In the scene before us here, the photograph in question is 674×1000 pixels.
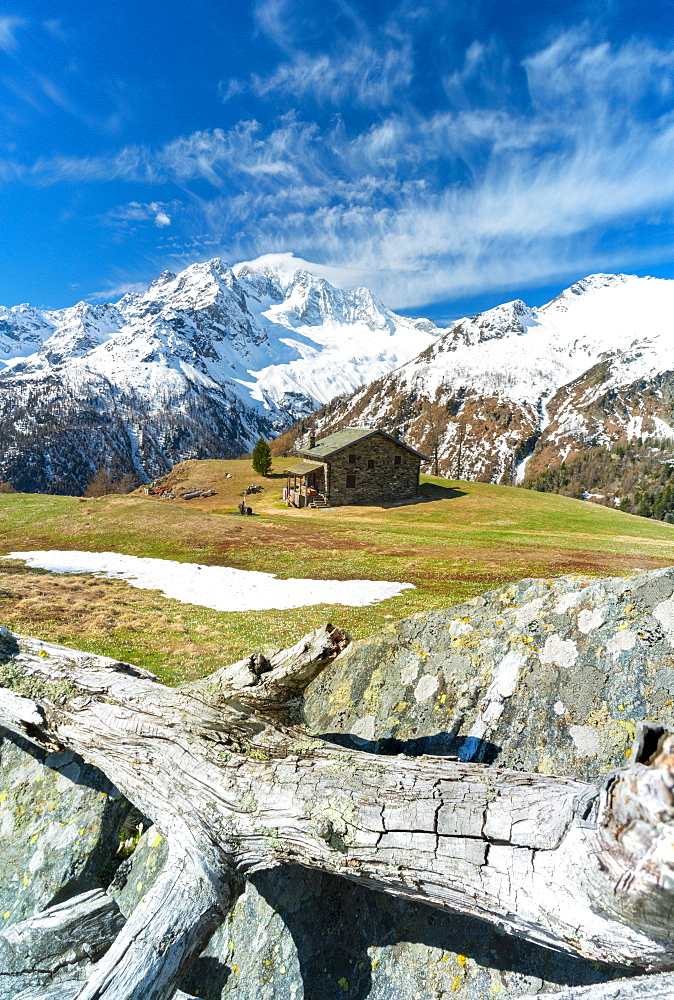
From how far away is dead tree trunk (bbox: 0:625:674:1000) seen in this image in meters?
2.33

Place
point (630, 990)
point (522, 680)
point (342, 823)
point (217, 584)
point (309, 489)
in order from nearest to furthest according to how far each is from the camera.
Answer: point (630, 990)
point (342, 823)
point (522, 680)
point (217, 584)
point (309, 489)

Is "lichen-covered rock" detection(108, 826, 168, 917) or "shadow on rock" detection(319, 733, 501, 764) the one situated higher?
"shadow on rock" detection(319, 733, 501, 764)

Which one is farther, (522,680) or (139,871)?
(522,680)

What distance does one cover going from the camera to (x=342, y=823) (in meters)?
3.38

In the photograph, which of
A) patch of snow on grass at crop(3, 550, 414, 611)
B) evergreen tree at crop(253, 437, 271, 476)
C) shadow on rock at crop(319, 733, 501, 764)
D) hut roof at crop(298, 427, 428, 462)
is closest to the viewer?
shadow on rock at crop(319, 733, 501, 764)

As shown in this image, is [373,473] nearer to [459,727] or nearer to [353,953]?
[459,727]

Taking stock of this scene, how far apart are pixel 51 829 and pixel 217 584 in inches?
568

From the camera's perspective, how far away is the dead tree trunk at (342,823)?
7.64 ft

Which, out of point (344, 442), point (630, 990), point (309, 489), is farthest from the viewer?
point (309, 489)

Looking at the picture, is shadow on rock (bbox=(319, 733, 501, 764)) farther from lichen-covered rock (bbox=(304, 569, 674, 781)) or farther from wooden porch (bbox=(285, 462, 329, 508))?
wooden porch (bbox=(285, 462, 329, 508))

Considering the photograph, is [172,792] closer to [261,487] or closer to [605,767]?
[605,767]

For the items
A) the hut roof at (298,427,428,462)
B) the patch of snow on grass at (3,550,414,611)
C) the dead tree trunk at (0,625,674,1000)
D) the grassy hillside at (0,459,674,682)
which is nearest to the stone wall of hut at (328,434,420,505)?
the hut roof at (298,427,428,462)

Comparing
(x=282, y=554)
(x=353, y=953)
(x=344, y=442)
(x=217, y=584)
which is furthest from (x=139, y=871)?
(x=344, y=442)

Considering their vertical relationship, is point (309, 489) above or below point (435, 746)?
above
